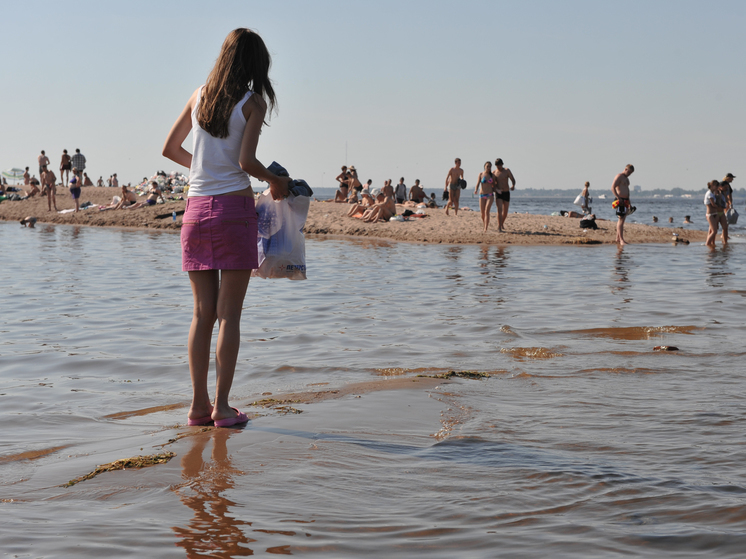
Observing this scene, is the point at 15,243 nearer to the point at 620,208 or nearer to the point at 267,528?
the point at 620,208

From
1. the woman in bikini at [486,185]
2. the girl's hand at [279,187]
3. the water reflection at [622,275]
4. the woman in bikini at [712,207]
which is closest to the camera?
the girl's hand at [279,187]

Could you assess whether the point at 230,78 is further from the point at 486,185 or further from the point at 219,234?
the point at 486,185

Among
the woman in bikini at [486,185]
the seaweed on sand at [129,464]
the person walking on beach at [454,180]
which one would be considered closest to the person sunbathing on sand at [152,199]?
the person walking on beach at [454,180]

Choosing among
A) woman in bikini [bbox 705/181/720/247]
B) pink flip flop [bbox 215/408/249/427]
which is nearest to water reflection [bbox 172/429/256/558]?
pink flip flop [bbox 215/408/249/427]

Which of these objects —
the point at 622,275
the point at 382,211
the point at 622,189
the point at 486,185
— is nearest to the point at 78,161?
the point at 382,211

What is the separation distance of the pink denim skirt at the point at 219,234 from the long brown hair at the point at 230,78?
353mm

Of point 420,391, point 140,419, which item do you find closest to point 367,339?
point 420,391

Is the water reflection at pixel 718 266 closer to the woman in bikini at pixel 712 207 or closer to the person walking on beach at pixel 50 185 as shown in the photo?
the woman in bikini at pixel 712 207

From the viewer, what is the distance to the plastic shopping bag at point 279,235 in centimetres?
392

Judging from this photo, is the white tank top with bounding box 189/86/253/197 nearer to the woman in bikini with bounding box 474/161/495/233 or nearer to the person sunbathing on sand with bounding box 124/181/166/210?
the woman in bikini with bounding box 474/161/495/233

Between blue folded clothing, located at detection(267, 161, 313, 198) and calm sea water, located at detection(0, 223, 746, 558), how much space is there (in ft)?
4.20

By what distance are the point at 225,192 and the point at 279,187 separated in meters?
0.33

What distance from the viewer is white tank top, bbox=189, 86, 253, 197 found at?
140 inches

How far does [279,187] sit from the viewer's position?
12.4ft
